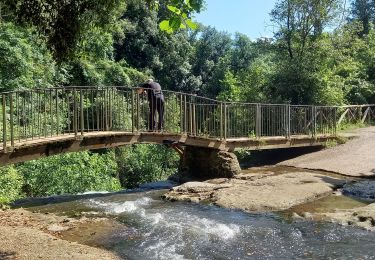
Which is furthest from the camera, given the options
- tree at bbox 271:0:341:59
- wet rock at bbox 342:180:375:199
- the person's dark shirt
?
tree at bbox 271:0:341:59

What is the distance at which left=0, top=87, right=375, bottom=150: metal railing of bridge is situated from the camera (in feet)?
39.5

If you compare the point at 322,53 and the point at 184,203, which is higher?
the point at 322,53

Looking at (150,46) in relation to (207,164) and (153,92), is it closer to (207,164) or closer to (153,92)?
(207,164)

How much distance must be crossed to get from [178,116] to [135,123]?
2905 millimetres

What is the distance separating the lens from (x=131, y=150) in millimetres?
23359

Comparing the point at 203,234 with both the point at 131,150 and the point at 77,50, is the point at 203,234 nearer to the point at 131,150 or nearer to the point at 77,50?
the point at 77,50

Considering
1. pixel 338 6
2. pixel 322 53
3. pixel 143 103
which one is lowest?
pixel 143 103

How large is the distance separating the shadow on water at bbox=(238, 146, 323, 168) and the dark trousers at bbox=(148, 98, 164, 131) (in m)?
A: 5.84

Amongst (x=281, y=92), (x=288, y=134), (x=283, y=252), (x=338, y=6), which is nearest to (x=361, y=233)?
(x=283, y=252)

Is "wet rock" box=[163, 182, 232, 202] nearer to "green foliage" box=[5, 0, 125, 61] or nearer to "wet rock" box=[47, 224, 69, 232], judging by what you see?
"wet rock" box=[47, 224, 69, 232]

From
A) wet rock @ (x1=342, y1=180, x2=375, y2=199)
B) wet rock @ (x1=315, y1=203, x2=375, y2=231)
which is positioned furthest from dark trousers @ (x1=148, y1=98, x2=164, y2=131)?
wet rock @ (x1=315, y1=203, x2=375, y2=231)

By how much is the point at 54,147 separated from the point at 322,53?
1584cm

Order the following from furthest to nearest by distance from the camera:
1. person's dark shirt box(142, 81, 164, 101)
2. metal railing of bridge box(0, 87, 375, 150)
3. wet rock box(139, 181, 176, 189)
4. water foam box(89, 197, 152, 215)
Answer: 1. wet rock box(139, 181, 176, 189)
2. person's dark shirt box(142, 81, 164, 101)
3. metal railing of bridge box(0, 87, 375, 150)
4. water foam box(89, 197, 152, 215)

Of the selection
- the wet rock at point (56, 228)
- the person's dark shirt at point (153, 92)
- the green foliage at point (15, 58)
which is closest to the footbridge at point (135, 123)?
the person's dark shirt at point (153, 92)
